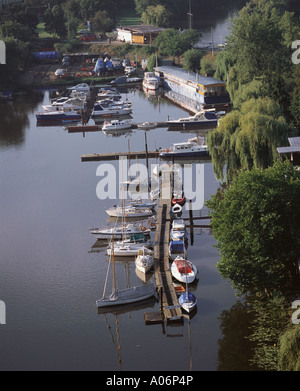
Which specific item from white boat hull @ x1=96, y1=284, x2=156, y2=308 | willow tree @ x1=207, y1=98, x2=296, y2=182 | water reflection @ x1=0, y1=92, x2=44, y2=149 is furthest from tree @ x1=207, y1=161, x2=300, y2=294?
water reflection @ x1=0, y1=92, x2=44, y2=149

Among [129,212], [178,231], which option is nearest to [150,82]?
[129,212]

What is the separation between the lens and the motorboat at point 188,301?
45550mm

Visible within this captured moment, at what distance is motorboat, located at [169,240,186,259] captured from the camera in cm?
5459

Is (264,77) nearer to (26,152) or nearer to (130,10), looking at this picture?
(26,152)

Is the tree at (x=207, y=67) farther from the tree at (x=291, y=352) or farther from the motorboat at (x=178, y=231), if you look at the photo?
the tree at (x=291, y=352)

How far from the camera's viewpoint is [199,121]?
94.5 metres

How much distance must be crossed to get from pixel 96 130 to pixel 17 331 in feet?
185

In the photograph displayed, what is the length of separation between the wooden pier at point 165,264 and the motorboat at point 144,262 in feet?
1.84

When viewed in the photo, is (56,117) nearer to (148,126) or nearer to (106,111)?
(106,111)

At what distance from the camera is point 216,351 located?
41.4 m

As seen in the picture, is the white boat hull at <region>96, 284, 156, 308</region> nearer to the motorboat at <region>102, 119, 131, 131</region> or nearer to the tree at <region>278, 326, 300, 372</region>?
the tree at <region>278, 326, 300, 372</region>

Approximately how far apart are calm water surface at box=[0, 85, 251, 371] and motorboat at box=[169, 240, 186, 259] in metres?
0.87

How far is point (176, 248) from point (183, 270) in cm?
534
